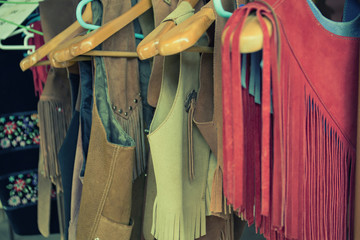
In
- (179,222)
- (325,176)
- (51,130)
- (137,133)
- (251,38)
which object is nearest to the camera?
(251,38)

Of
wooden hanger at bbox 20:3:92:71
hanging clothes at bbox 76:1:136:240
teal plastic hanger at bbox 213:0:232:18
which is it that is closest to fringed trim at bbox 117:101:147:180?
hanging clothes at bbox 76:1:136:240

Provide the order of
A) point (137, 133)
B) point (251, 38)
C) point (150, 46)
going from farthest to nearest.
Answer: point (137, 133)
point (150, 46)
point (251, 38)

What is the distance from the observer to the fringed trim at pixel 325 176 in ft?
1.52

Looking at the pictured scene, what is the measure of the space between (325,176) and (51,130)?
0.87 metres

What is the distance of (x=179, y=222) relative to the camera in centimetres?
71

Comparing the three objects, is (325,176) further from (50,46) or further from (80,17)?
(50,46)

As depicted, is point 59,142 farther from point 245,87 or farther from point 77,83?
point 245,87

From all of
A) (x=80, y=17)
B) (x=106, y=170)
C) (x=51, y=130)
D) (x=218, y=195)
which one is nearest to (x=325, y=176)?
(x=218, y=195)

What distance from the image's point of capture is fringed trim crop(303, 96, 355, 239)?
0.46m

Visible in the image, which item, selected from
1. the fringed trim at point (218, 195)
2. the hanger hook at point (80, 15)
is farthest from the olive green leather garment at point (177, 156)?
the hanger hook at point (80, 15)

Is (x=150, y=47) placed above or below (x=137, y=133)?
above

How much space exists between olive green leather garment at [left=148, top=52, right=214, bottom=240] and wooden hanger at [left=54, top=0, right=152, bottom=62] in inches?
5.6

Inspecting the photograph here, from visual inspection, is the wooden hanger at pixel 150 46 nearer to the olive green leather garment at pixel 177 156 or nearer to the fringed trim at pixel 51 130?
the olive green leather garment at pixel 177 156

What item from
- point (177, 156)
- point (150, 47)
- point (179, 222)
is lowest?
point (179, 222)
